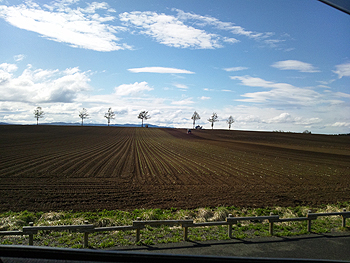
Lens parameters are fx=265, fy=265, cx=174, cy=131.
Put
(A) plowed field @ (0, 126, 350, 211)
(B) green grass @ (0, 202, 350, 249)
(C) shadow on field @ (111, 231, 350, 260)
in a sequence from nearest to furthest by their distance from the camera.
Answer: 1. (C) shadow on field @ (111, 231, 350, 260)
2. (B) green grass @ (0, 202, 350, 249)
3. (A) plowed field @ (0, 126, 350, 211)

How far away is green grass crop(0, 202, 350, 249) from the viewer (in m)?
7.52

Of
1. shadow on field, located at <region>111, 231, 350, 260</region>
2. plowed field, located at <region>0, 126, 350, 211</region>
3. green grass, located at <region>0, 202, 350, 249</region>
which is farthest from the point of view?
plowed field, located at <region>0, 126, 350, 211</region>

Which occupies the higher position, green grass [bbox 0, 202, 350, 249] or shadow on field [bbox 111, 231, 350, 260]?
shadow on field [bbox 111, 231, 350, 260]

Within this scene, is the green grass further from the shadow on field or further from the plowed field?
the plowed field

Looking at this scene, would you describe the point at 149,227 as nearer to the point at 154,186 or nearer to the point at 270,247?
the point at 270,247

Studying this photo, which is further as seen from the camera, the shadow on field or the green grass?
the green grass

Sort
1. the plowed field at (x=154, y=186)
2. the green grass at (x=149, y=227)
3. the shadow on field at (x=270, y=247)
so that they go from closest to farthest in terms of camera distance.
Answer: the shadow on field at (x=270, y=247) → the green grass at (x=149, y=227) → the plowed field at (x=154, y=186)

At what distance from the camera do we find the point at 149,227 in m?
9.09

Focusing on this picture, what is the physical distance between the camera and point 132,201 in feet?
42.8

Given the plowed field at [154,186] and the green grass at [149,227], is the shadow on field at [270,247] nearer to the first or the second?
the green grass at [149,227]

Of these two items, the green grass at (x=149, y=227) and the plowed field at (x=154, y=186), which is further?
the plowed field at (x=154, y=186)

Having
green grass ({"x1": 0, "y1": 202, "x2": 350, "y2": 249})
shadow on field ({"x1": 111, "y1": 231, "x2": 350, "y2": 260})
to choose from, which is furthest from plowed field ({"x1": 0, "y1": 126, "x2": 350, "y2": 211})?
shadow on field ({"x1": 111, "y1": 231, "x2": 350, "y2": 260})

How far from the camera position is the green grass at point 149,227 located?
7.52 m

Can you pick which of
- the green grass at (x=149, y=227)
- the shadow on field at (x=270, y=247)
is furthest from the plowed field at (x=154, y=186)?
the shadow on field at (x=270, y=247)
